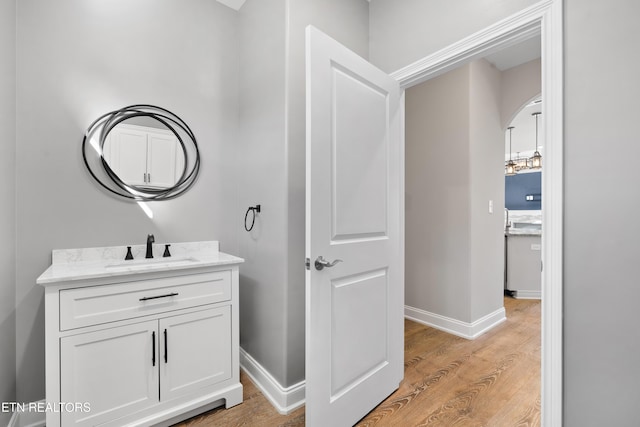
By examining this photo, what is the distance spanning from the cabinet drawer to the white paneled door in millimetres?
695

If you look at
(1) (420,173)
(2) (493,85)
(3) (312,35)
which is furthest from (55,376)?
(2) (493,85)

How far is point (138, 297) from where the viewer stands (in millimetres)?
1538

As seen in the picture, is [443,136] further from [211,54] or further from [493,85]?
[211,54]

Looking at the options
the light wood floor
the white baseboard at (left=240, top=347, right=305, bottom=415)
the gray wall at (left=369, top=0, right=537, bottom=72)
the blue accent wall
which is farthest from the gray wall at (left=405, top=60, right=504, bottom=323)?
the blue accent wall

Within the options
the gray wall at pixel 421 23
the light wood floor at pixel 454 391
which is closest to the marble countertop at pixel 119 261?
the light wood floor at pixel 454 391

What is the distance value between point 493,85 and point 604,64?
2.24m

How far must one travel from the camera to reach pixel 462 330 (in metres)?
2.81

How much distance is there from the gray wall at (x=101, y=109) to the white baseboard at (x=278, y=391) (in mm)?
935

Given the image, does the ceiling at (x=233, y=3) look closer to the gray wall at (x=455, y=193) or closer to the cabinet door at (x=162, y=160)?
the cabinet door at (x=162, y=160)

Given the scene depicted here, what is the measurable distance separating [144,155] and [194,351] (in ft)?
4.33

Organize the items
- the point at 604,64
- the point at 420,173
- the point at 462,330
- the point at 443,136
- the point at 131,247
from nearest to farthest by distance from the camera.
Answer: the point at 604,64 → the point at 131,247 → the point at 462,330 → the point at 443,136 → the point at 420,173

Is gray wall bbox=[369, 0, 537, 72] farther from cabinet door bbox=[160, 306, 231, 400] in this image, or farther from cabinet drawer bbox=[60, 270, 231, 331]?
cabinet door bbox=[160, 306, 231, 400]

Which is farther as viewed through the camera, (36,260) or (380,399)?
(380,399)

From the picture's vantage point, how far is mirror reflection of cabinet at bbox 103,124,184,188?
75.4 inches
